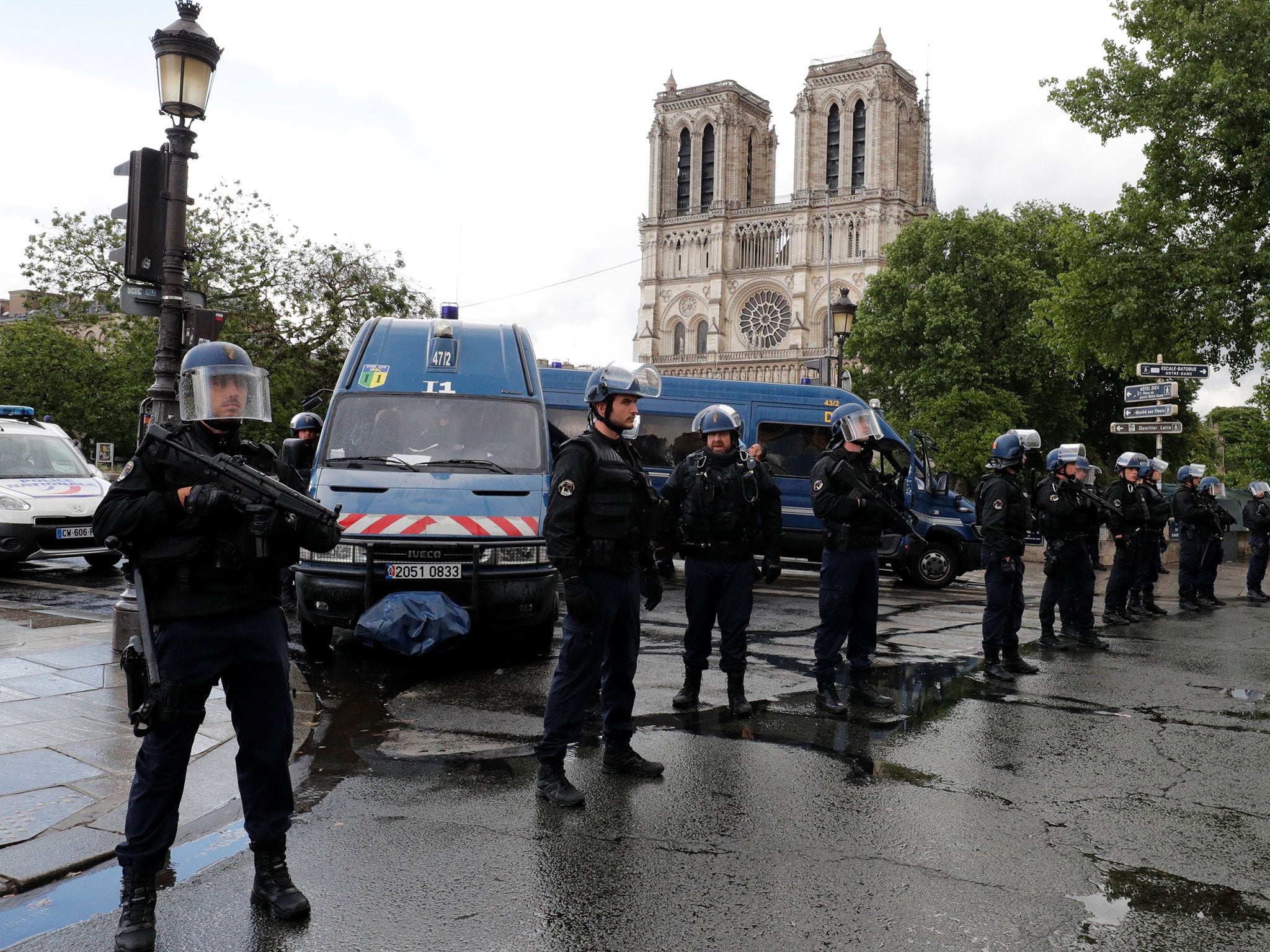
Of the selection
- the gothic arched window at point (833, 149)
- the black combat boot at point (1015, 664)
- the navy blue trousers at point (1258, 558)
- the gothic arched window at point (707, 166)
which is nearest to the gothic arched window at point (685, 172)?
the gothic arched window at point (707, 166)

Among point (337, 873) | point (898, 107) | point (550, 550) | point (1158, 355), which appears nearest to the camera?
point (337, 873)

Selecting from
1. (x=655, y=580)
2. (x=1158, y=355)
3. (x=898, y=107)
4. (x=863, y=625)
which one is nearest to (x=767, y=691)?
(x=863, y=625)

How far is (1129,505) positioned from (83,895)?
10.4 metres

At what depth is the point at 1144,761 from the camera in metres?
5.40

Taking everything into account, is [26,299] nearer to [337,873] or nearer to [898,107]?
[337,873]

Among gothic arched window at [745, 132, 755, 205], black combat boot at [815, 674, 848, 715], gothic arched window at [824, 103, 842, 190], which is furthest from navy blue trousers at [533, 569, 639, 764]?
gothic arched window at [745, 132, 755, 205]

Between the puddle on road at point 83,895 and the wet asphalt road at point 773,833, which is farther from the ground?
the wet asphalt road at point 773,833

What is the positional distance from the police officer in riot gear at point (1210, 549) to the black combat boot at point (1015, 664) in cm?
701

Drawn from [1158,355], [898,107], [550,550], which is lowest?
[550,550]

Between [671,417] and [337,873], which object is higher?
[671,417]

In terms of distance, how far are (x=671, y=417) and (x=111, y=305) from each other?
56.6ft

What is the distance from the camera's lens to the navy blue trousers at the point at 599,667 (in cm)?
454

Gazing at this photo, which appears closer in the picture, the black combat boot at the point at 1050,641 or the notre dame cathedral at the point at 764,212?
the black combat boot at the point at 1050,641

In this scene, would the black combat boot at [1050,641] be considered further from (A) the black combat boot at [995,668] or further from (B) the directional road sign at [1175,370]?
(B) the directional road sign at [1175,370]
